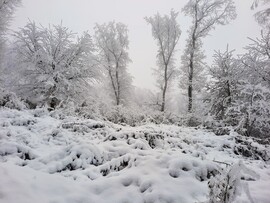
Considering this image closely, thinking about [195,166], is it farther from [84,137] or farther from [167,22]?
[167,22]

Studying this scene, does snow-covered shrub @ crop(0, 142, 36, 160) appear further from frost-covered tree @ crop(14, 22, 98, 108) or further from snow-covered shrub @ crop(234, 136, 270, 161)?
frost-covered tree @ crop(14, 22, 98, 108)

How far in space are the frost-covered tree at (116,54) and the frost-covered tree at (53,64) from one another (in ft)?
31.4

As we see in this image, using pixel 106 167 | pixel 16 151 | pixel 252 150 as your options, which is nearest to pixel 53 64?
pixel 16 151

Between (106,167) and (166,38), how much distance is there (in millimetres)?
17566

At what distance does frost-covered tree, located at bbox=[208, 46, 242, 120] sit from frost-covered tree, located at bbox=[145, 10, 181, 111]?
8.19 metres

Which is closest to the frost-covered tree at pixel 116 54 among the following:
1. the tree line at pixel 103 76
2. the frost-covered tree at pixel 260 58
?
the tree line at pixel 103 76

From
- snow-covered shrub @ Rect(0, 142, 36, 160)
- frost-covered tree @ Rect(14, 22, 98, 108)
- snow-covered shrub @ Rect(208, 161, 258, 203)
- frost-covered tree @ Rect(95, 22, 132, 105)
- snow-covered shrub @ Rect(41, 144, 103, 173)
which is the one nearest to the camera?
snow-covered shrub @ Rect(208, 161, 258, 203)

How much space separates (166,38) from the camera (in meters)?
20.0

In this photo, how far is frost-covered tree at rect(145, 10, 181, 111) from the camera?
1944cm

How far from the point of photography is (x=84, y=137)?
19.7ft

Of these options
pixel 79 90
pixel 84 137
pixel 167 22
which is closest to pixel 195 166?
pixel 84 137

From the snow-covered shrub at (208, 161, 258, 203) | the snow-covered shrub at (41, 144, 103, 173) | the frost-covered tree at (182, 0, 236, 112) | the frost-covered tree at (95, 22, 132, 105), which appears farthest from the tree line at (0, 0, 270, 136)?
the frost-covered tree at (95, 22, 132, 105)

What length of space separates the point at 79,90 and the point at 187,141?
7822mm

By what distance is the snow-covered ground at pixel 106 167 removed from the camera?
9.98 ft
